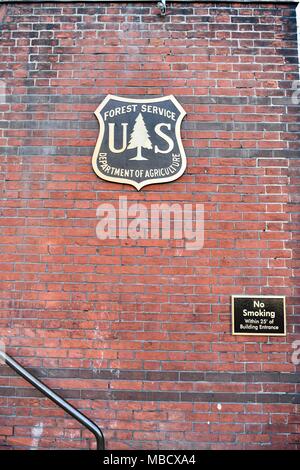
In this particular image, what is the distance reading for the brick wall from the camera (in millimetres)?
3557

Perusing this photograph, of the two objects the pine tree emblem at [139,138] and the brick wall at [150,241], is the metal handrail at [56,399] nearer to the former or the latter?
the brick wall at [150,241]

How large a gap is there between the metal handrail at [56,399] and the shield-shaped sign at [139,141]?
5.26 feet

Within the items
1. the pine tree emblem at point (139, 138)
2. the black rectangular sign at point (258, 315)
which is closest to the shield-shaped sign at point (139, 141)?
the pine tree emblem at point (139, 138)

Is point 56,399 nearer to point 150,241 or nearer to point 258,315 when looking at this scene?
point 150,241

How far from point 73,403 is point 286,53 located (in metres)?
3.36

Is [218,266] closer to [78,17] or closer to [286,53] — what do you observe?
[286,53]

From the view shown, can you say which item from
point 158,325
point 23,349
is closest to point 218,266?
point 158,325

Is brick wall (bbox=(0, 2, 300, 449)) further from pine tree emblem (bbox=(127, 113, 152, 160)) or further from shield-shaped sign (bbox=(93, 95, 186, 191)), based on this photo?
pine tree emblem (bbox=(127, 113, 152, 160))

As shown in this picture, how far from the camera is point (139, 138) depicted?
3.88 metres

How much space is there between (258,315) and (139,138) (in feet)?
5.65

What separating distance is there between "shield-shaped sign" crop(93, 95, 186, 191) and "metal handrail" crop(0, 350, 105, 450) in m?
1.60

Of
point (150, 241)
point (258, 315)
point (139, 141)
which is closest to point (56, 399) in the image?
point (150, 241)
